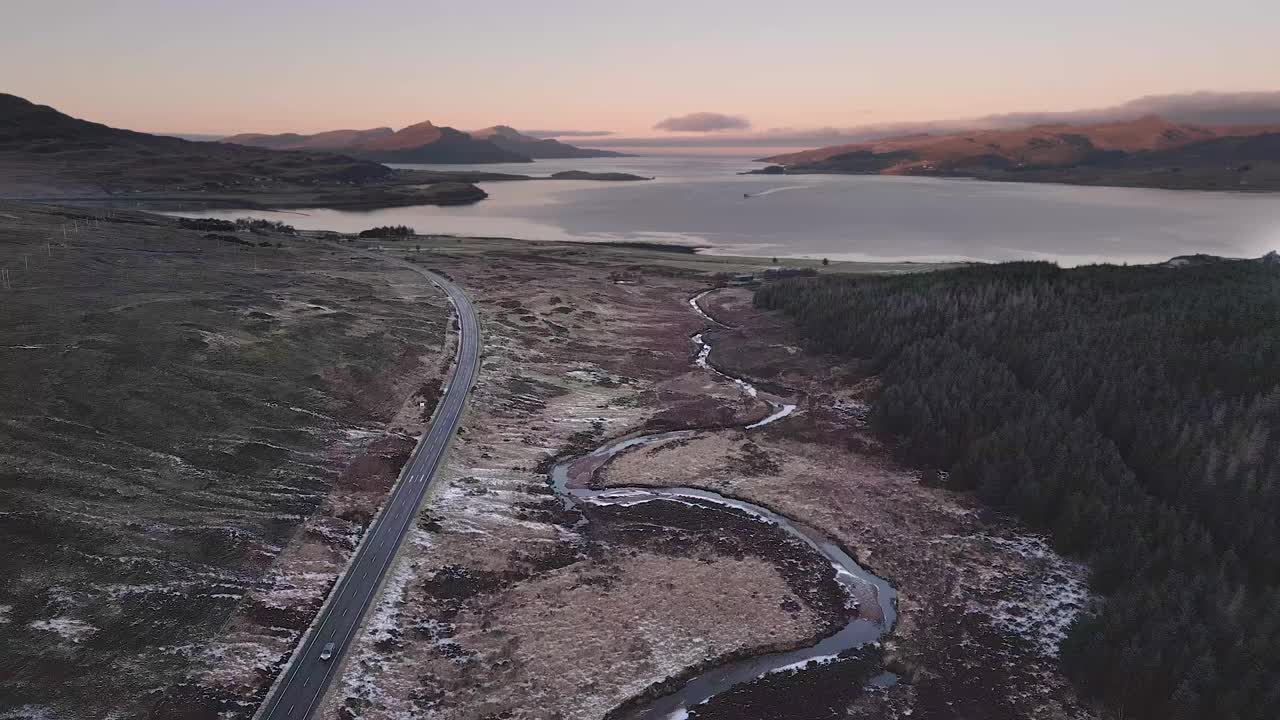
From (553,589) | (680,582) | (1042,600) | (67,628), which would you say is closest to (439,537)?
(553,589)

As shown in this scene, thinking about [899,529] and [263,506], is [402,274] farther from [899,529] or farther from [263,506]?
[899,529]

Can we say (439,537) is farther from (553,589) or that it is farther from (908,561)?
(908,561)

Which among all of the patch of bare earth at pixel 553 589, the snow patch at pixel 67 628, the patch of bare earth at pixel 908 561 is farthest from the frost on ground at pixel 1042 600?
the snow patch at pixel 67 628

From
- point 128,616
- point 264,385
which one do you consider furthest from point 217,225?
point 128,616

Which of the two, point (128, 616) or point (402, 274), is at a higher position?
point (402, 274)

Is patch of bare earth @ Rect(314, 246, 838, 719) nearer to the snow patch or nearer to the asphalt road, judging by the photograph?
the asphalt road

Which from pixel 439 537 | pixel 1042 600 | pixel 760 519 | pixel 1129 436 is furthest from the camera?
pixel 1129 436

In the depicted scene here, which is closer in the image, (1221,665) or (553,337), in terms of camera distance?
(1221,665)
